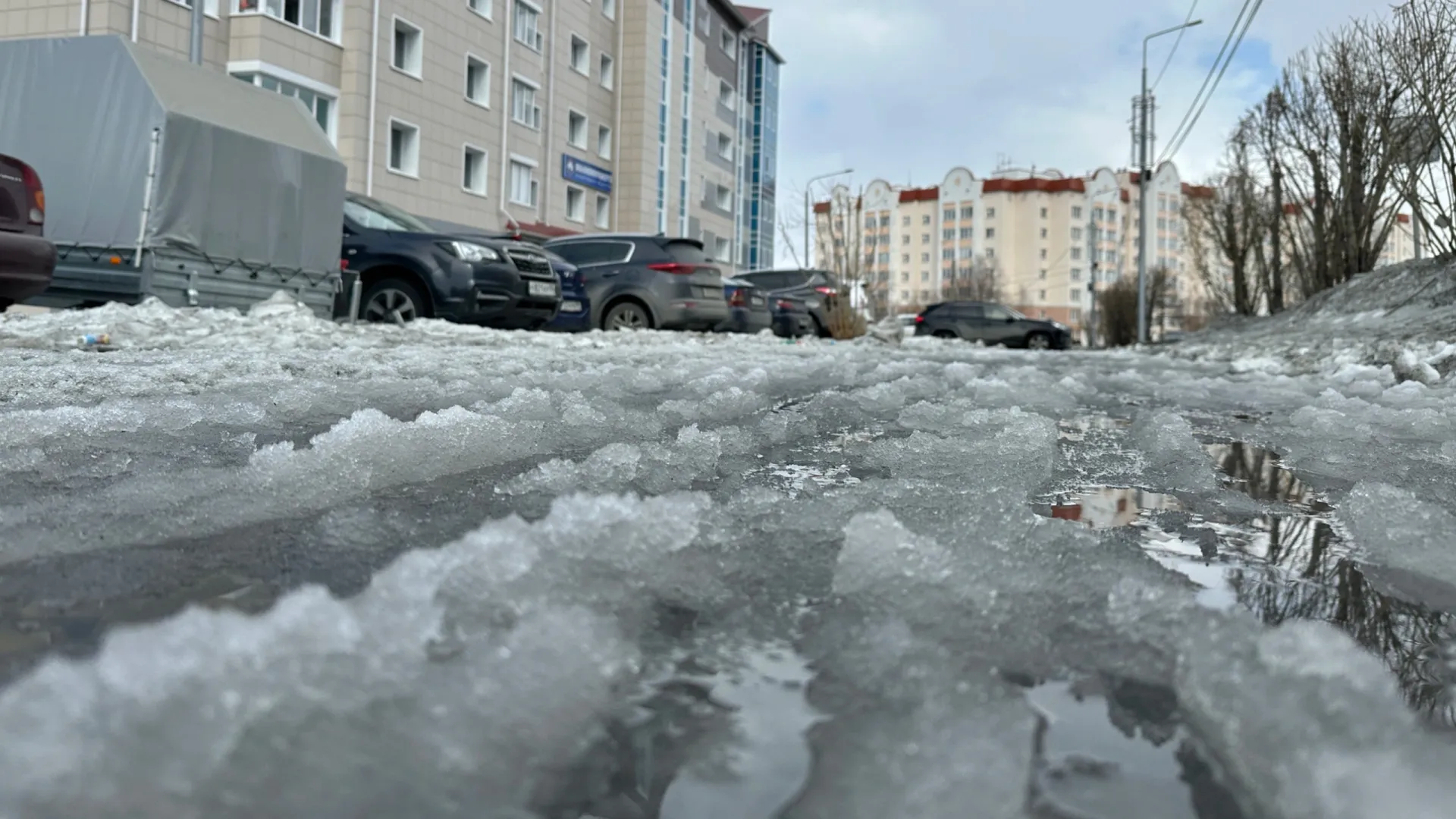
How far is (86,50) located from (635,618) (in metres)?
10.5

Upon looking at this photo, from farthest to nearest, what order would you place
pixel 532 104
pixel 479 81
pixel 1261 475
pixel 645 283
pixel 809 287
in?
pixel 532 104
pixel 479 81
pixel 809 287
pixel 645 283
pixel 1261 475

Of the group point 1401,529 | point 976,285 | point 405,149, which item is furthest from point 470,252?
point 976,285

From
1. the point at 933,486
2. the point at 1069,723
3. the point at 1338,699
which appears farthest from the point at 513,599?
Result: the point at 933,486

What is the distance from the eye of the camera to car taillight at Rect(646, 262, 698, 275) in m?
14.6

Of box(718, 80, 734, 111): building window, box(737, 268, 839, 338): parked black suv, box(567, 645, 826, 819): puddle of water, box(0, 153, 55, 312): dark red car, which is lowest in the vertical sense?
box(567, 645, 826, 819): puddle of water

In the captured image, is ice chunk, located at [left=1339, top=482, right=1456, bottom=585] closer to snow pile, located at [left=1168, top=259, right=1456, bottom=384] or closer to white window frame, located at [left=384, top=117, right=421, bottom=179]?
snow pile, located at [left=1168, top=259, right=1456, bottom=384]

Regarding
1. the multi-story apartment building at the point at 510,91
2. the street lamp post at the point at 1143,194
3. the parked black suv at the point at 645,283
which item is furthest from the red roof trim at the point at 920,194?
the parked black suv at the point at 645,283

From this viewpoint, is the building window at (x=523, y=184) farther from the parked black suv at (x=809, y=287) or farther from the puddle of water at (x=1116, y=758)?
the puddle of water at (x=1116, y=758)

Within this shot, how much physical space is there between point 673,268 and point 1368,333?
805 centimetres

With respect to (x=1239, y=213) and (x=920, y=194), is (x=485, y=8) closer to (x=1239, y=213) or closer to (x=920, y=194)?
(x=1239, y=213)

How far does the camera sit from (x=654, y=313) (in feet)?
47.9

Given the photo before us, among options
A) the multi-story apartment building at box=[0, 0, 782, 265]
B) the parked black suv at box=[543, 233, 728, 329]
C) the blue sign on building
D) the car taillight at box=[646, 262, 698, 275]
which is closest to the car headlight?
the parked black suv at box=[543, 233, 728, 329]

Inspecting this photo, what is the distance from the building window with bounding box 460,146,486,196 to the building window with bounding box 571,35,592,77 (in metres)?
6.65

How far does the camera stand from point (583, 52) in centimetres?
3378
